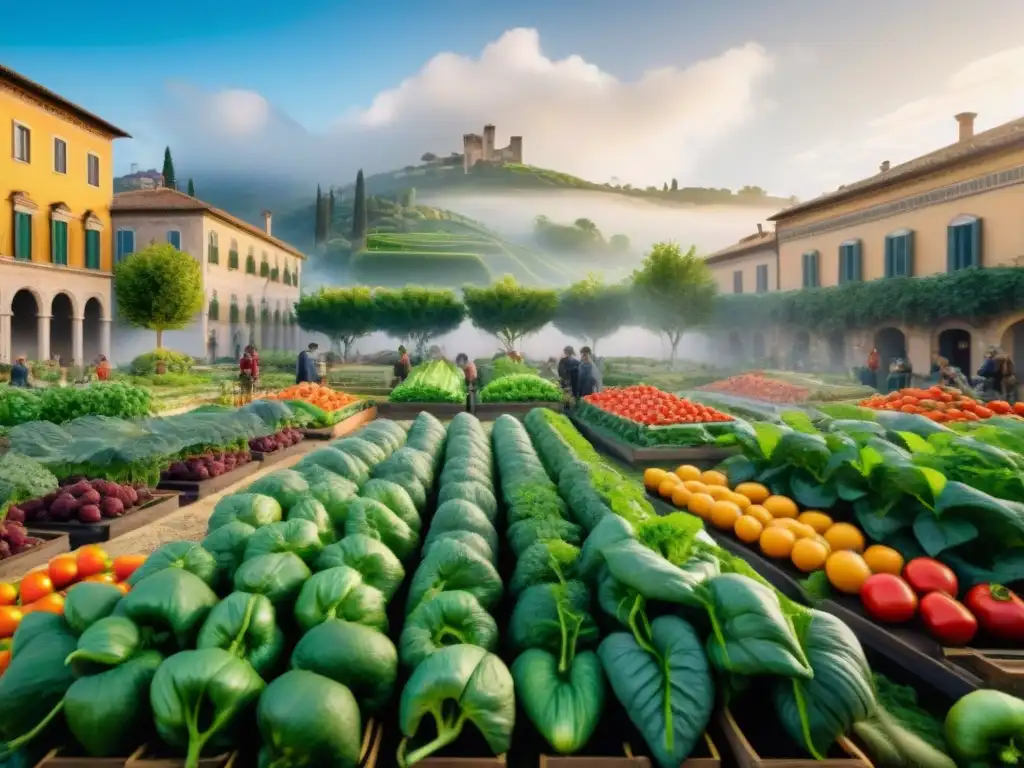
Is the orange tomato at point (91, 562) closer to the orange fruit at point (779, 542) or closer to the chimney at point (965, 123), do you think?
the orange fruit at point (779, 542)

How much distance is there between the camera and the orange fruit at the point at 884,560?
3.82m

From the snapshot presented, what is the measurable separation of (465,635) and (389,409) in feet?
40.8

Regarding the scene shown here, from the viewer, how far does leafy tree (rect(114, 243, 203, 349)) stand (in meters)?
28.2

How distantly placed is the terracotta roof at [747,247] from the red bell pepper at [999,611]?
3482 centimetres

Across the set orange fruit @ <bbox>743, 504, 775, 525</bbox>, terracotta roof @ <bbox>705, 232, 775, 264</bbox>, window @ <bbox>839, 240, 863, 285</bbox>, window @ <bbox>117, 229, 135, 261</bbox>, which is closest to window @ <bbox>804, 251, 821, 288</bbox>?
window @ <bbox>839, 240, 863, 285</bbox>

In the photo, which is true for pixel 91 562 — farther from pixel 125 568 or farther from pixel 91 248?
pixel 91 248

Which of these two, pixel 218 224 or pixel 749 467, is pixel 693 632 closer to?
pixel 749 467

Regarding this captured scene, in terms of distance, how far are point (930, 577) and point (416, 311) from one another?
41789 mm

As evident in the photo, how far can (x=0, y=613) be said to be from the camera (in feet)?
10.8

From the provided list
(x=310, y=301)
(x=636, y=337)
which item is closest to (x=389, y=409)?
(x=310, y=301)

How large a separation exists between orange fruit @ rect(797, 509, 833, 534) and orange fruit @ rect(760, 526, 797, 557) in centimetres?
28

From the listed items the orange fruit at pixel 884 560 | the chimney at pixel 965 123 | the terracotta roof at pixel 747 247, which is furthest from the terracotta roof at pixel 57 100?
the chimney at pixel 965 123

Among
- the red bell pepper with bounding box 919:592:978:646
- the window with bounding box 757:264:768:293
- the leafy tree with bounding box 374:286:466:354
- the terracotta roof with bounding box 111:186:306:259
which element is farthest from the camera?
the leafy tree with bounding box 374:286:466:354

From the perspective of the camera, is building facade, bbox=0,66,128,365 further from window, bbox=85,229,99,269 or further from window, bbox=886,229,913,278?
window, bbox=886,229,913,278
